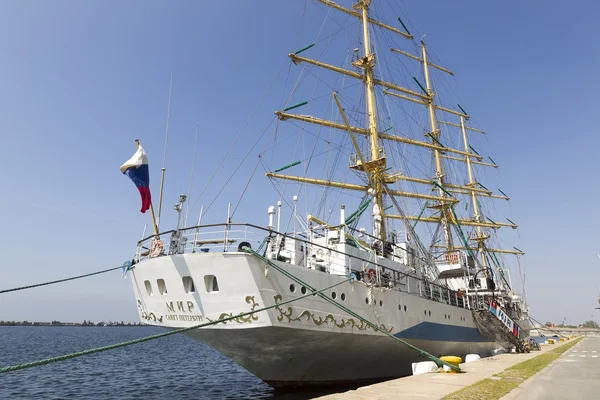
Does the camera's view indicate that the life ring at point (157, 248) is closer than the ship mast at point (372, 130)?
Yes

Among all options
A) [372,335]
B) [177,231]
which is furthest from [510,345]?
[177,231]

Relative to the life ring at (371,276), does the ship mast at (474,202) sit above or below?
above

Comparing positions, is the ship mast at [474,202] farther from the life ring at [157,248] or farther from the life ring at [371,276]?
the life ring at [157,248]

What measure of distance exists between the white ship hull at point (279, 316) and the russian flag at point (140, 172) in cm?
200

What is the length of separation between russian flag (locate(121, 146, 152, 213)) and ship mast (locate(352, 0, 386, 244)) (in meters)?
13.7

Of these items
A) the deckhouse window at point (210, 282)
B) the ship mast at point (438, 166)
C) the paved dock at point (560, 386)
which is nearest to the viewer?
the paved dock at point (560, 386)

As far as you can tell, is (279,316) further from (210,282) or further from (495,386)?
(495,386)

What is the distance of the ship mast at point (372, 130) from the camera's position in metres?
22.8

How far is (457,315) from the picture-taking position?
21.1m

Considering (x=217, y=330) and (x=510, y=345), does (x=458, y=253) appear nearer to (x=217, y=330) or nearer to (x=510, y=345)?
(x=510, y=345)

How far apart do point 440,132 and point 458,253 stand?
2051cm

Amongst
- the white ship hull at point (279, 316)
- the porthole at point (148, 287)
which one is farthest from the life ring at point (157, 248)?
the porthole at point (148, 287)

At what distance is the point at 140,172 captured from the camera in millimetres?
11875

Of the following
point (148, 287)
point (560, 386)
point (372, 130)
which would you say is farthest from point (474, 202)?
point (148, 287)
